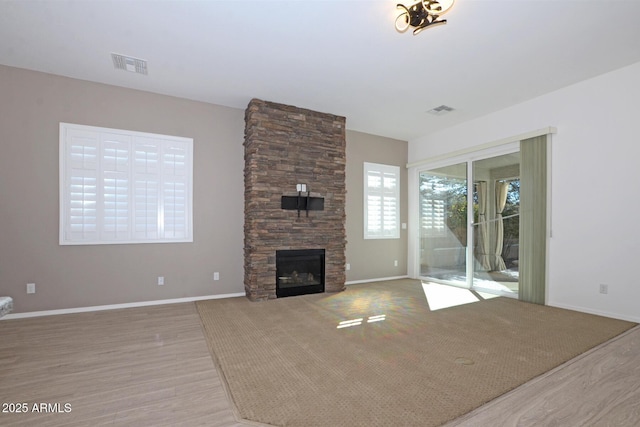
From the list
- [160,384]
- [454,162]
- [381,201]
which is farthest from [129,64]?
[454,162]

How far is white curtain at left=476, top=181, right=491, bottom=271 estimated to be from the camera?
5.46m

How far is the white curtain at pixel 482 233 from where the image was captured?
546 centimetres

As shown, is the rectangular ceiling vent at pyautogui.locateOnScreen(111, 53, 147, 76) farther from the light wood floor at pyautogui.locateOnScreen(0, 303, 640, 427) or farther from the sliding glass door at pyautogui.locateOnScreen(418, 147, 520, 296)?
the sliding glass door at pyautogui.locateOnScreen(418, 147, 520, 296)

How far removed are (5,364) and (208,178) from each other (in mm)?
3081

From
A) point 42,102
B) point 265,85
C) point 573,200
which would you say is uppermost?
point 265,85

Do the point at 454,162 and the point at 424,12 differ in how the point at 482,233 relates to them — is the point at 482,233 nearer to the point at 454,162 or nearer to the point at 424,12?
the point at 454,162

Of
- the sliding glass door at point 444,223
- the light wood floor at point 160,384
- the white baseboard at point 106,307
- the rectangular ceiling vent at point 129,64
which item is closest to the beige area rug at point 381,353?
the light wood floor at point 160,384

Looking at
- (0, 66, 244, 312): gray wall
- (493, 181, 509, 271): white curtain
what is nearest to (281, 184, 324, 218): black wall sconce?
(0, 66, 244, 312): gray wall

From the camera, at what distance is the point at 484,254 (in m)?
5.49

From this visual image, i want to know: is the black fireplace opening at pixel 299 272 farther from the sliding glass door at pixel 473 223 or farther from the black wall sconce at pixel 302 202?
the sliding glass door at pixel 473 223

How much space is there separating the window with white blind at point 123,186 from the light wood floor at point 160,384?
4.57 ft

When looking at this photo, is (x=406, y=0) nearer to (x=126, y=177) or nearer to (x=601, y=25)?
(x=601, y=25)

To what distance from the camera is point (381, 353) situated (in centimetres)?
280

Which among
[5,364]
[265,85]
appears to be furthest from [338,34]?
[5,364]
